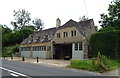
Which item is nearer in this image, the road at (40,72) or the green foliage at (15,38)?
the road at (40,72)

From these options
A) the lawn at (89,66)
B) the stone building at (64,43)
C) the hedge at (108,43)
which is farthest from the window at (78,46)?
the lawn at (89,66)

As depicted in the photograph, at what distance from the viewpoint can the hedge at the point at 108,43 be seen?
21969 mm

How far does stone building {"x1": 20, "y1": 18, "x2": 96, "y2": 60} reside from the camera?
28.4 m

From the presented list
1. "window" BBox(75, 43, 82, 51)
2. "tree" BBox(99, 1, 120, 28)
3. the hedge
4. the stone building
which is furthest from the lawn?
"tree" BBox(99, 1, 120, 28)

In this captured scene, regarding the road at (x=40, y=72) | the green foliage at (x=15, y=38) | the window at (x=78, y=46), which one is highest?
the green foliage at (x=15, y=38)

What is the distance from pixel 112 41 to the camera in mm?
22281

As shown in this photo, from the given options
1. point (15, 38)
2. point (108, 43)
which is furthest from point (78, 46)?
point (15, 38)

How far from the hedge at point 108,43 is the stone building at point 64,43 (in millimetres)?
4367

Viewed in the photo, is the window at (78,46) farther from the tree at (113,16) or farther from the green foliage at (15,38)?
the green foliage at (15,38)

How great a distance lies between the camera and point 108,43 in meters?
22.5

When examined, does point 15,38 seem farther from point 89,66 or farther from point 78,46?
point 89,66

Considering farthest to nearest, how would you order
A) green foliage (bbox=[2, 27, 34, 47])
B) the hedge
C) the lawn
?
green foliage (bbox=[2, 27, 34, 47]) < the hedge < the lawn

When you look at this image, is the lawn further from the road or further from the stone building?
the stone building

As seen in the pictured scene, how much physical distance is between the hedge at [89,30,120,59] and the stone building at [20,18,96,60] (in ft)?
14.3
